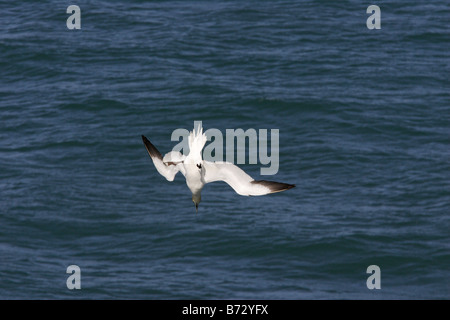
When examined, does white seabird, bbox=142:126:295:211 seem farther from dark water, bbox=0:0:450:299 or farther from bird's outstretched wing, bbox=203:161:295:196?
dark water, bbox=0:0:450:299

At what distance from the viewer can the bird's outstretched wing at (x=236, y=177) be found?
25.4 metres

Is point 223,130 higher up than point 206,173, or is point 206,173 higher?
point 223,130

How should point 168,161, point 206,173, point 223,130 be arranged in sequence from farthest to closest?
point 223,130
point 168,161
point 206,173

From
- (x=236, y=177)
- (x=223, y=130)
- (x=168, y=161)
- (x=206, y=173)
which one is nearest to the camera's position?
(x=236, y=177)

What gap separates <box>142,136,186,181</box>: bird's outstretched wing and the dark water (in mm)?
43819

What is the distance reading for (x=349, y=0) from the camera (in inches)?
4087

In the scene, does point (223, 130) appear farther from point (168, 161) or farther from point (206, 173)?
point (206, 173)

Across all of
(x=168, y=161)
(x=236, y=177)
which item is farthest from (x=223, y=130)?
(x=236, y=177)

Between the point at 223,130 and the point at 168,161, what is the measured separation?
62566 millimetres

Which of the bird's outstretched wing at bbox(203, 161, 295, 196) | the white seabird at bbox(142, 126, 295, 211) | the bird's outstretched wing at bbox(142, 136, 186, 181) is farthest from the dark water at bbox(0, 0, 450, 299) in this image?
the bird's outstretched wing at bbox(203, 161, 295, 196)

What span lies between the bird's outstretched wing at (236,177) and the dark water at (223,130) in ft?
146

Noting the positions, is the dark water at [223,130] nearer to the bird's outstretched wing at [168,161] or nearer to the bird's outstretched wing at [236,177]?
the bird's outstretched wing at [168,161]

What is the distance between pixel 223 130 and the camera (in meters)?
88.6

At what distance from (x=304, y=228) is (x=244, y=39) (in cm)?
2703
